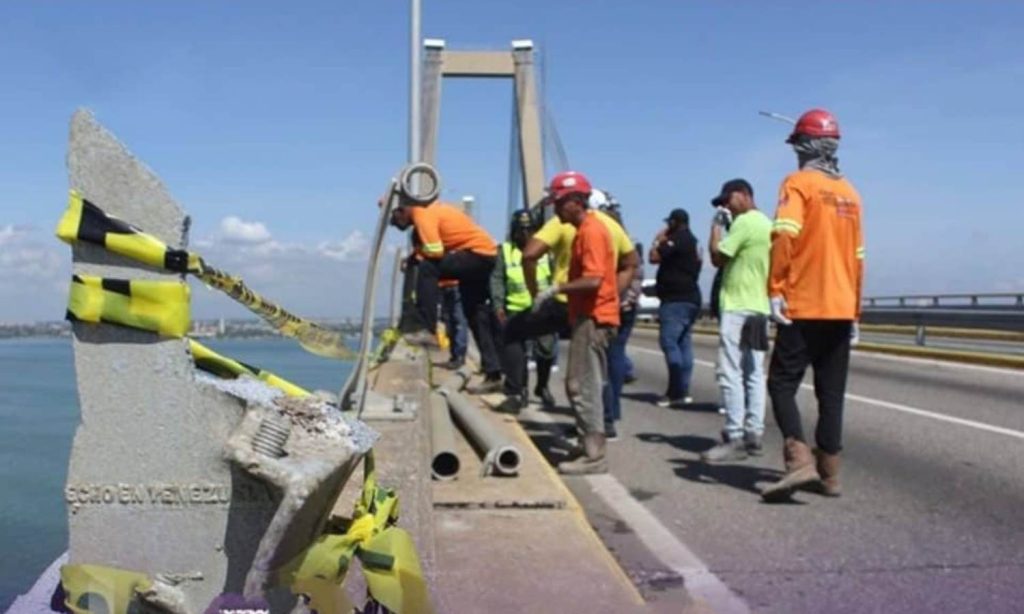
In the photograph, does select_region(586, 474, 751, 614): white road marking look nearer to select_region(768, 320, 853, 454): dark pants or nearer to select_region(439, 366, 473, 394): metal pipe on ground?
select_region(768, 320, 853, 454): dark pants

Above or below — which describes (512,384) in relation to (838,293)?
below

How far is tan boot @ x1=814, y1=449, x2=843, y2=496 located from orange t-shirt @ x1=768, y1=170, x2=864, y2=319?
2.69 feet

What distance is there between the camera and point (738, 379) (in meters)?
7.42

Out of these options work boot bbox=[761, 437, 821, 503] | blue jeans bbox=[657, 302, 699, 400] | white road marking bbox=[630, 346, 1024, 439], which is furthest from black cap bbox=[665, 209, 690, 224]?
work boot bbox=[761, 437, 821, 503]

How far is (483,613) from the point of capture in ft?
12.0

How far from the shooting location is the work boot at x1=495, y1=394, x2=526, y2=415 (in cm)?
944

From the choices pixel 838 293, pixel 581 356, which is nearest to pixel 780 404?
pixel 838 293

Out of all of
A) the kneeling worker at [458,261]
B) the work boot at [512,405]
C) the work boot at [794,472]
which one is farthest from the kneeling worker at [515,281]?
the work boot at [794,472]

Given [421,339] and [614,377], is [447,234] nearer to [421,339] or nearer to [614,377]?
[421,339]

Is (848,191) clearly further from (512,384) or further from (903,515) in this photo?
(512,384)

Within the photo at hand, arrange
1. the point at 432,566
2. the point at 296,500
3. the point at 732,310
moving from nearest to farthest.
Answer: the point at 296,500
the point at 432,566
the point at 732,310

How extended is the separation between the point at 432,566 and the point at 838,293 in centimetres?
322

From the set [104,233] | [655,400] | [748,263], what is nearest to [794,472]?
[748,263]

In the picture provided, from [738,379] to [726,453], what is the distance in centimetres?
50
